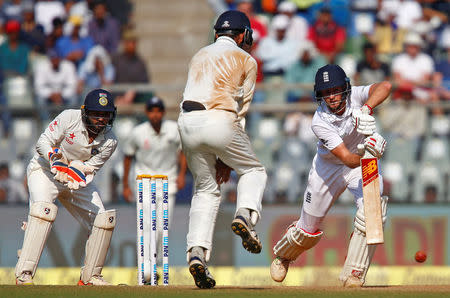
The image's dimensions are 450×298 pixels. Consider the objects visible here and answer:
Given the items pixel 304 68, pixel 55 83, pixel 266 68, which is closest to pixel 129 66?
pixel 55 83

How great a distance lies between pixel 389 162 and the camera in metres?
11.6

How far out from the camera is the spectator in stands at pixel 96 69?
13.1 m

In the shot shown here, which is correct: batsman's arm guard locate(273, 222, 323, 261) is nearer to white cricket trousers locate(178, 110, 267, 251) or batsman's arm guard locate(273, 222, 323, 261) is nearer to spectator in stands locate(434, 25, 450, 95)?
white cricket trousers locate(178, 110, 267, 251)

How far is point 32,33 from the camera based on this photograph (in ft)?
46.5

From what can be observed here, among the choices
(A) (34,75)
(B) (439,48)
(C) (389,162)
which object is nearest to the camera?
(C) (389,162)

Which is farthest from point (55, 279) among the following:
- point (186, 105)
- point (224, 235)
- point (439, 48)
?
point (439, 48)

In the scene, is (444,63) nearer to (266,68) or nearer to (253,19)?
(266,68)

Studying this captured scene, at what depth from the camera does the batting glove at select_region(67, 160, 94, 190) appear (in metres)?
7.65

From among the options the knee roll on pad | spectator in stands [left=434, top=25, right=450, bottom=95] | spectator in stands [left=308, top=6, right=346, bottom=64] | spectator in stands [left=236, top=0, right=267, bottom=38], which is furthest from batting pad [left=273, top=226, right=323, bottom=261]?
spectator in stands [left=236, top=0, right=267, bottom=38]

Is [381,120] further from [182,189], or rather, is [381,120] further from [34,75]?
[34,75]

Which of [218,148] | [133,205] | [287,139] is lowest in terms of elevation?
[133,205]

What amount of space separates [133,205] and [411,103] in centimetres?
379

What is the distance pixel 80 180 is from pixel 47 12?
7.66 m

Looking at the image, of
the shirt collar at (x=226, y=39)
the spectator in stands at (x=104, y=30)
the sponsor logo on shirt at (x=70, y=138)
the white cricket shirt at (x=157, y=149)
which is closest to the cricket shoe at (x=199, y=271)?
the shirt collar at (x=226, y=39)
